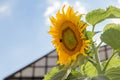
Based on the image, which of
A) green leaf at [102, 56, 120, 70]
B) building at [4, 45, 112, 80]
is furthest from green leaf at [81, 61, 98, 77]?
building at [4, 45, 112, 80]

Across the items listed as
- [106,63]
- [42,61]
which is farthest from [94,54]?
[42,61]

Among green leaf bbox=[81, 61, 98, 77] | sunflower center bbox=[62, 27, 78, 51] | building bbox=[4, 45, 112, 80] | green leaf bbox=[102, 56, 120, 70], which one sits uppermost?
building bbox=[4, 45, 112, 80]

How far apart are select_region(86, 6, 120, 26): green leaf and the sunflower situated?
104mm

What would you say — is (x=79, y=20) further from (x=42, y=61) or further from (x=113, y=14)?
(x=42, y=61)

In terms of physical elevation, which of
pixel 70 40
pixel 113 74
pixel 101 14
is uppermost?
pixel 101 14

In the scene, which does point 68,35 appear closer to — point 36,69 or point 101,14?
point 101,14

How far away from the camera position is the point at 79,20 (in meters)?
1.54

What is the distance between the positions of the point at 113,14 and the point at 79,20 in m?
0.15

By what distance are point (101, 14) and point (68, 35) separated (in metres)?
0.17

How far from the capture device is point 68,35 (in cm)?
154

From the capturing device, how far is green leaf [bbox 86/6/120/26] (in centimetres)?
160

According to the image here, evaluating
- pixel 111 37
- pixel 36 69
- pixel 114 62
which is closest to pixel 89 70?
A: pixel 114 62

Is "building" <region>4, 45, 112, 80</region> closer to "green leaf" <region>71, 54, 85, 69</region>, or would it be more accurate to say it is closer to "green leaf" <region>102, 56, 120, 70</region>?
"green leaf" <region>102, 56, 120, 70</region>

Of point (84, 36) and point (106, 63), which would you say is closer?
point (84, 36)
